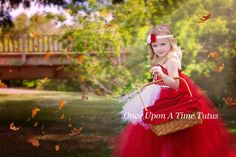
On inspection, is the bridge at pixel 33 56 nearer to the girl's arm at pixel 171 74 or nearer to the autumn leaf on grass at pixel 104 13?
the autumn leaf on grass at pixel 104 13

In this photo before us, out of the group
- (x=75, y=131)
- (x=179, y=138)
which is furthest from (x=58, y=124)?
(x=179, y=138)

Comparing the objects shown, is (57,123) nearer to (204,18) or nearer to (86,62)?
(86,62)

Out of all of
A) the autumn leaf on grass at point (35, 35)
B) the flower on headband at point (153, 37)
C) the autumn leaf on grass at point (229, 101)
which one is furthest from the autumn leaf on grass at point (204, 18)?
the flower on headband at point (153, 37)

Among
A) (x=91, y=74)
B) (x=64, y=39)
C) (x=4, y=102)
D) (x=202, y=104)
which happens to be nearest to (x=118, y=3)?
(x=64, y=39)

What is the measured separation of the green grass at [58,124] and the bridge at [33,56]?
0.32m

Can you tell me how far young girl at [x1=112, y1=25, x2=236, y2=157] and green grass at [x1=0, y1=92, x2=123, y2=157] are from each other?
162cm

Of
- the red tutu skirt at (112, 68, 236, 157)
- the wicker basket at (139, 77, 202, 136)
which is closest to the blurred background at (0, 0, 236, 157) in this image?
the red tutu skirt at (112, 68, 236, 157)

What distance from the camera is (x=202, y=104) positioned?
9.70 ft

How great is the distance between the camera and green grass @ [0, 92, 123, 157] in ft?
15.0

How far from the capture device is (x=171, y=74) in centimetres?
270

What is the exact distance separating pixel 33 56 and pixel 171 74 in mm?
2890

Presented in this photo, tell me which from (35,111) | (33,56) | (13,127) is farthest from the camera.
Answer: (35,111)

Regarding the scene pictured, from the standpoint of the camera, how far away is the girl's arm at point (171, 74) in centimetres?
266

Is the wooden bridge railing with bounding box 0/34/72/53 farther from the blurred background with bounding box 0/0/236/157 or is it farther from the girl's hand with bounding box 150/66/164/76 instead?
the girl's hand with bounding box 150/66/164/76
